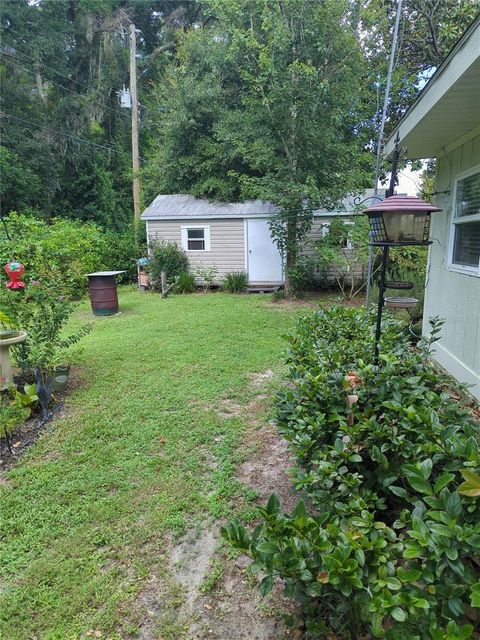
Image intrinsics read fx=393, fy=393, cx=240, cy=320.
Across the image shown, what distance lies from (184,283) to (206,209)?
2.35 m

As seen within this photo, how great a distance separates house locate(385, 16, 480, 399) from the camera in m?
2.74

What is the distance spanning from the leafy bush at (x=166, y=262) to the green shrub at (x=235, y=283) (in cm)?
137

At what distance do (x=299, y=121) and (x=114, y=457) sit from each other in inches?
326

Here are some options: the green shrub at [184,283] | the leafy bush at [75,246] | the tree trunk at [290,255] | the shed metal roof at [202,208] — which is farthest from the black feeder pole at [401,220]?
the green shrub at [184,283]

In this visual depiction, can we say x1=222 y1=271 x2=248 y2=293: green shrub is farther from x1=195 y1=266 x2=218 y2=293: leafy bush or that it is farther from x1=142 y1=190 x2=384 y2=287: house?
x1=195 y1=266 x2=218 y2=293: leafy bush

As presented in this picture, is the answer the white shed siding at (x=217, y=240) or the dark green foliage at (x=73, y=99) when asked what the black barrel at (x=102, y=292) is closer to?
the white shed siding at (x=217, y=240)

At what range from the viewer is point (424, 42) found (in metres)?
8.74

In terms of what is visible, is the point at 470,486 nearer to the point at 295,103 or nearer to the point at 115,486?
the point at 115,486

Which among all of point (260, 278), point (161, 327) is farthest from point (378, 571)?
point (260, 278)

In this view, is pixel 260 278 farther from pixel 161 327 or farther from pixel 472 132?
pixel 472 132

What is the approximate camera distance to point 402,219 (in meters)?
2.22

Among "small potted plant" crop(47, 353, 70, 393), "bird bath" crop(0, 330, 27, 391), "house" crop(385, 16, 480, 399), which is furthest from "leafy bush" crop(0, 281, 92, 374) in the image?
"house" crop(385, 16, 480, 399)

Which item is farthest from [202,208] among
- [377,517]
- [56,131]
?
[377,517]

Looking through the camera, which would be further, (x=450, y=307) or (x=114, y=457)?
(x=450, y=307)
